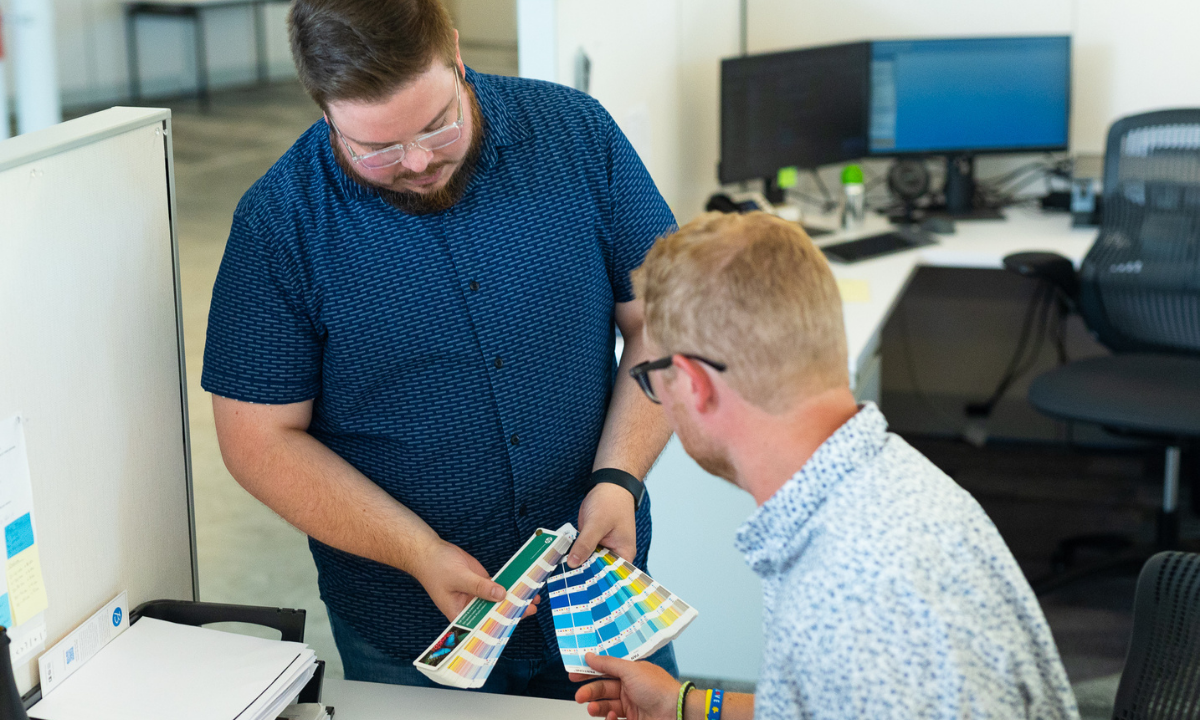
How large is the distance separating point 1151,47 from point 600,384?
269 cm

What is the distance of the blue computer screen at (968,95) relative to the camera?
3.43 meters

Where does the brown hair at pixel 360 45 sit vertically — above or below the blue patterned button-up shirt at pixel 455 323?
above

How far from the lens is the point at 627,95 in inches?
110

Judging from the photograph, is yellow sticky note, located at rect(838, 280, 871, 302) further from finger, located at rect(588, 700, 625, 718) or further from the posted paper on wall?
the posted paper on wall

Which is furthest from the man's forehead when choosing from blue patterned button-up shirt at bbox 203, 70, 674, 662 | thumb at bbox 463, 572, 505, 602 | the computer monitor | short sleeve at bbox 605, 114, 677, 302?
the computer monitor

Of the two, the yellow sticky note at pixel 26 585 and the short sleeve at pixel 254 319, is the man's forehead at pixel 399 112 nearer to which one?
the short sleeve at pixel 254 319

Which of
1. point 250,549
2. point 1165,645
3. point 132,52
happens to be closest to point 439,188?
point 1165,645

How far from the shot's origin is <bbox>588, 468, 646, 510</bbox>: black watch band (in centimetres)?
142

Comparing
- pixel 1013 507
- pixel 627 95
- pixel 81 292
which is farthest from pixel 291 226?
pixel 1013 507

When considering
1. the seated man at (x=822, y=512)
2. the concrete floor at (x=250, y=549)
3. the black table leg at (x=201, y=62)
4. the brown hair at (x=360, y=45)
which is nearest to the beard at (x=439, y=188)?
the brown hair at (x=360, y=45)

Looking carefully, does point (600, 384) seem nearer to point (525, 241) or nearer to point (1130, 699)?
point (525, 241)

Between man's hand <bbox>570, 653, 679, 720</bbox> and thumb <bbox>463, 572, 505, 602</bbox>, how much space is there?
122mm

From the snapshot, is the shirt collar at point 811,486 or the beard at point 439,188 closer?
the shirt collar at point 811,486

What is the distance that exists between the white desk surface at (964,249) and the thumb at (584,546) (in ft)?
4.63
